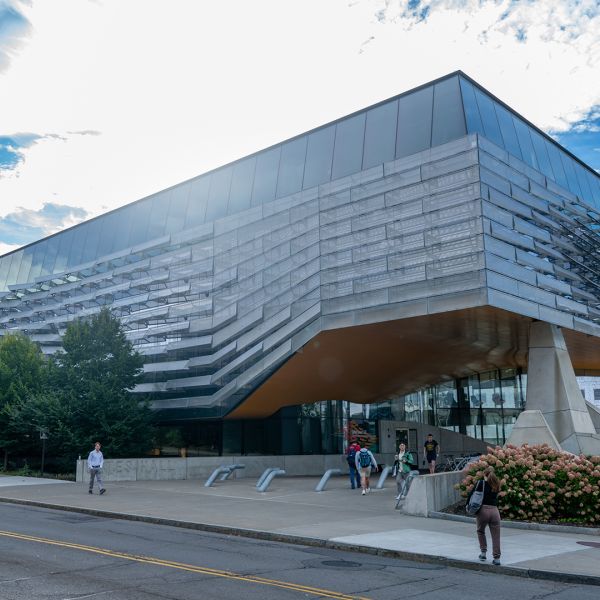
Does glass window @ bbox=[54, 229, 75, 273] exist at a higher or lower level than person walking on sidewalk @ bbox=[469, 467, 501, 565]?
higher

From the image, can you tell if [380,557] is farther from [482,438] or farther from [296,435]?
[482,438]

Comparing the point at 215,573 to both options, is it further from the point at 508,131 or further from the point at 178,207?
the point at 178,207

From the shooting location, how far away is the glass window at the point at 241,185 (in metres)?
36.2

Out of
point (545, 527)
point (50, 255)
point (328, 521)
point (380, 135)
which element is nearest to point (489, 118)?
point (380, 135)

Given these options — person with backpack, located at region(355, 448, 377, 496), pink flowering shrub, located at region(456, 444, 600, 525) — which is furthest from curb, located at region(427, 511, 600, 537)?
person with backpack, located at region(355, 448, 377, 496)

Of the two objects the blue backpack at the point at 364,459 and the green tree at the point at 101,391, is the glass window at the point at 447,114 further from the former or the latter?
the green tree at the point at 101,391

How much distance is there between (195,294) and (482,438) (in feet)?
66.4

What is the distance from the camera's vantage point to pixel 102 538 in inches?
524

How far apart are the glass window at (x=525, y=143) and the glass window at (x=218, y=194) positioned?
52.7ft

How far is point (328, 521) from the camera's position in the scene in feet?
52.5

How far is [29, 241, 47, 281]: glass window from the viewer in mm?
55400

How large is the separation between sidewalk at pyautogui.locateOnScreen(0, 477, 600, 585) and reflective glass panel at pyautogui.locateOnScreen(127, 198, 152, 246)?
21.4m

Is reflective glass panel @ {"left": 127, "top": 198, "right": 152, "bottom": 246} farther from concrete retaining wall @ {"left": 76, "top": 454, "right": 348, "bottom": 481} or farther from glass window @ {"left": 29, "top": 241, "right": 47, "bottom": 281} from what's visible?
concrete retaining wall @ {"left": 76, "top": 454, "right": 348, "bottom": 481}

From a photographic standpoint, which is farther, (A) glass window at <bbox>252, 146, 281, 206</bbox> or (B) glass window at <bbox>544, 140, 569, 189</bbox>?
(A) glass window at <bbox>252, 146, 281, 206</bbox>
